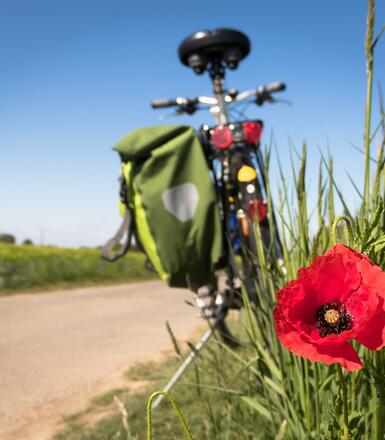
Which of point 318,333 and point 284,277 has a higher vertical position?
point 318,333

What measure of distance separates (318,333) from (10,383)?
2754mm

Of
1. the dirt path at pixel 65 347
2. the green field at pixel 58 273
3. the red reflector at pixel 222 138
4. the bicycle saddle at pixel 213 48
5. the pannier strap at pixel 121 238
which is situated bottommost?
the green field at pixel 58 273

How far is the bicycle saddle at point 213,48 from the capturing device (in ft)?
8.34

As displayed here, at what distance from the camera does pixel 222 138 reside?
7.08ft

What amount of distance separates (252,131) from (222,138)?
0.49 feet

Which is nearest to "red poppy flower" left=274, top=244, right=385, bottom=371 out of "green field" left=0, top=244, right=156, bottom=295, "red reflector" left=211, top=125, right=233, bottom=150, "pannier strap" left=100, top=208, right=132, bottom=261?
"pannier strap" left=100, top=208, right=132, bottom=261

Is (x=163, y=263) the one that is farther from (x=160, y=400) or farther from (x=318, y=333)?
(x=318, y=333)

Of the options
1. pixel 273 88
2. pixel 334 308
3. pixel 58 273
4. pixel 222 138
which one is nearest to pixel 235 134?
pixel 222 138

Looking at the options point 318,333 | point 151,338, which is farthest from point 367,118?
point 151,338

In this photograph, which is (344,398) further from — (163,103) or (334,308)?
(163,103)

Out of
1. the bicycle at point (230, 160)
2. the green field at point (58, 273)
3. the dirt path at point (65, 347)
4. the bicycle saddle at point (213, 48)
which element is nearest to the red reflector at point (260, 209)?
the bicycle at point (230, 160)

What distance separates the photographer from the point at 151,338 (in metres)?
4.09

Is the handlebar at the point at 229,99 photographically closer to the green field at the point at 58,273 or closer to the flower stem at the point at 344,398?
the flower stem at the point at 344,398

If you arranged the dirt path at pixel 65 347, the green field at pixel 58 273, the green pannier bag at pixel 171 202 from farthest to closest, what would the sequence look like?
the green field at pixel 58 273
the dirt path at pixel 65 347
the green pannier bag at pixel 171 202
